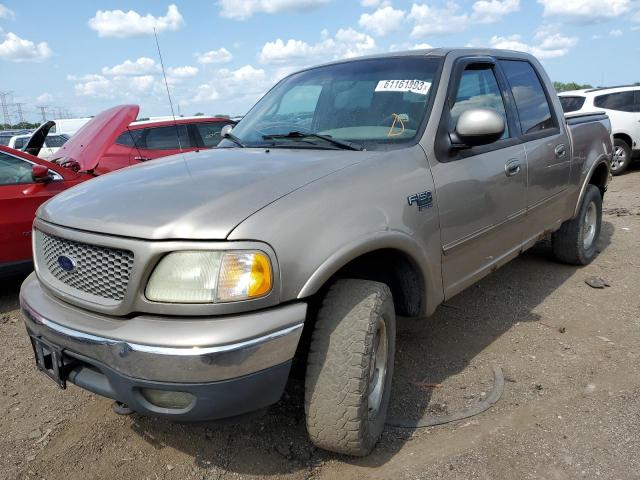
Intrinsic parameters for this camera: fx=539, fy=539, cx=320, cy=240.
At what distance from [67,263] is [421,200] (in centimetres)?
160

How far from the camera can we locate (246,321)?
1.92 m

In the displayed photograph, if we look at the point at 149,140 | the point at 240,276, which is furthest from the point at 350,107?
the point at 149,140

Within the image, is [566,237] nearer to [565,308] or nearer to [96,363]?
[565,308]

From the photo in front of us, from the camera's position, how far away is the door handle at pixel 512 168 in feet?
10.9

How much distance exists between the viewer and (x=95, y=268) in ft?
7.00

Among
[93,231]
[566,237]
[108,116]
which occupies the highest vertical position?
[108,116]

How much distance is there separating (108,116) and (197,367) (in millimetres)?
3603

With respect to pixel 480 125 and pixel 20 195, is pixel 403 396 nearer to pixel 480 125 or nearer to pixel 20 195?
pixel 480 125

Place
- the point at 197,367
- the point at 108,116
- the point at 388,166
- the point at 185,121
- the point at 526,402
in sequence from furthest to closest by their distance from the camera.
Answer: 1. the point at 185,121
2. the point at 108,116
3. the point at 526,402
4. the point at 388,166
5. the point at 197,367

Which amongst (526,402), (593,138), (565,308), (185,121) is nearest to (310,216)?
(526,402)

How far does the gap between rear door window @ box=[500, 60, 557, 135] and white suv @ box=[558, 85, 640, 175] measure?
738cm

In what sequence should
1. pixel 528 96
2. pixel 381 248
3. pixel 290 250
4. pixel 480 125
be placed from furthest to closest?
pixel 528 96
pixel 480 125
pixel 381 248
pixel 290 250

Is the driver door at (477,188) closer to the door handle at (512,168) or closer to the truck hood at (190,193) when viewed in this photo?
the door handle at (512,168)

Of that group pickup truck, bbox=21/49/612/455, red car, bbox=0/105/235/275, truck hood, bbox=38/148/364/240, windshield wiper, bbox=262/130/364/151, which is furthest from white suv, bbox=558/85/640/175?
truck hood, bbox=38/148/364/240
